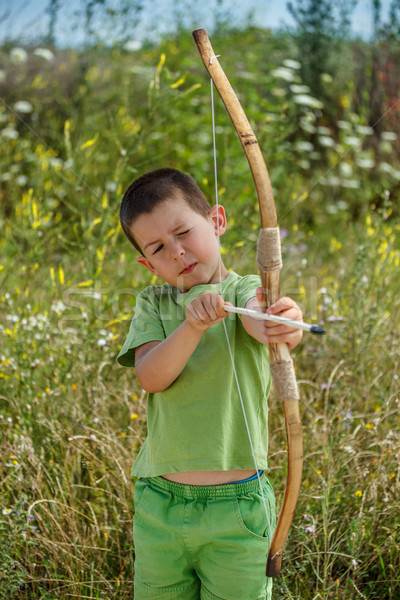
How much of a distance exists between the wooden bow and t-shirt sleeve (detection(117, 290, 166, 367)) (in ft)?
1.15

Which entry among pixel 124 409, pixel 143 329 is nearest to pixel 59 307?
pixel 124 409

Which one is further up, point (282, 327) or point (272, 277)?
point (272, 277)

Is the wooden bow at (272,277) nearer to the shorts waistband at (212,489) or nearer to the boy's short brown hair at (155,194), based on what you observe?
the shorts waistband at (212,489)

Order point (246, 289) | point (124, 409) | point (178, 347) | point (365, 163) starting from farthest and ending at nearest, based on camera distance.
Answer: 1. point (365, 163)
2. point (124, 409)
3. point (246, 289)
4. point (178, 347)

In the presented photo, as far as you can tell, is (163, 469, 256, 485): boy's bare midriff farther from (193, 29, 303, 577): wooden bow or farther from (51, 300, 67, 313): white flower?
(51, 300, 67, 313): white flower

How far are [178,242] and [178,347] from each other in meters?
0.26

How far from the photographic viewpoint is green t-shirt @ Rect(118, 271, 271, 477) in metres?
1.42

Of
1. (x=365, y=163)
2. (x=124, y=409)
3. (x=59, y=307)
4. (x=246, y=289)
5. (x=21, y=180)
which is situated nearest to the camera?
(x=246, y=289)

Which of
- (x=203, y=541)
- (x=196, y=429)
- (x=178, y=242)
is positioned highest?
(x=178, y=242)

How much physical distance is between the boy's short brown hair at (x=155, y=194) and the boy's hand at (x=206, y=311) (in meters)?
0.31

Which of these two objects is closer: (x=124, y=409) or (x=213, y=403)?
(x=213, y=403)

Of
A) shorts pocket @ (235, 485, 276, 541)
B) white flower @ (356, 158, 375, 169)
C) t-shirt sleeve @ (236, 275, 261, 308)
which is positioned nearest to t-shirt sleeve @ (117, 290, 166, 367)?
t-shirt sleeve @ (236, 275, 261, 308)

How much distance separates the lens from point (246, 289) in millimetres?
1464

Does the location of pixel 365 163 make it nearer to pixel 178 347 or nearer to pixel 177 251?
pixel 177 251
